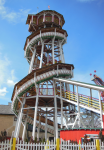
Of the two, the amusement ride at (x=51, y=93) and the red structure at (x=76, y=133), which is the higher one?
the amusement ride at (x=51, y=93)

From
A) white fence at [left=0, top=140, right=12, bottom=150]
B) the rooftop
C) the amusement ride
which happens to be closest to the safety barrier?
the amusement ride

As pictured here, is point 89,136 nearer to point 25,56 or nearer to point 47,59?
point 47,59

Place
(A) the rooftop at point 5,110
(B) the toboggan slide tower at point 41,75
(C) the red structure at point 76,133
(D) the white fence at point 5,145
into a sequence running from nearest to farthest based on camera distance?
(D) the white fence at point 5,145 < (C) the red structure at point 76,133 < (B) the toboggan slide tower at point 41,75 < (A) the rooftop at point 5,110

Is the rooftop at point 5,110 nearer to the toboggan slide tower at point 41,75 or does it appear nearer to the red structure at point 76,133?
the toboggan slide tower at point 41,75

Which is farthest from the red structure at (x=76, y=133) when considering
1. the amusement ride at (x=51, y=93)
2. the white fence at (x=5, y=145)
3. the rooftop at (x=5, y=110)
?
the rooftop at (x=5, y=110)

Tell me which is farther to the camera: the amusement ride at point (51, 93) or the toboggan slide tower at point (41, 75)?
the toboggan slide tower at point (41, 75)

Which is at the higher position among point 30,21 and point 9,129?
point 30,21

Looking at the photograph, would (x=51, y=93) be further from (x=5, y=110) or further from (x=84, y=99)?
(x=5, y=110)

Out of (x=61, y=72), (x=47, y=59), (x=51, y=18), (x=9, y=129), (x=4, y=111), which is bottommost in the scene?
(x=9, y=129)

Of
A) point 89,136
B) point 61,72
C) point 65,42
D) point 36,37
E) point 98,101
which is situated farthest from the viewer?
point 65,42

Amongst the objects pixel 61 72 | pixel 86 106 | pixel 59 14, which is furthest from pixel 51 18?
pixel 86 106

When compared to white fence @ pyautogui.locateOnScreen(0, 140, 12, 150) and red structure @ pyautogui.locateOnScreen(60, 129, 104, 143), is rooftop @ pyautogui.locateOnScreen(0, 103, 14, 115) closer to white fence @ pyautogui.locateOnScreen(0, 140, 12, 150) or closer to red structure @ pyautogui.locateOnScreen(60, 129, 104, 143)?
red structure @ pyautogui.locateOnScreen(60, 129, 104, 143)

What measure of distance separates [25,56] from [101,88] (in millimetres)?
19752

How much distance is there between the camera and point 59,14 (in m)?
34.1
